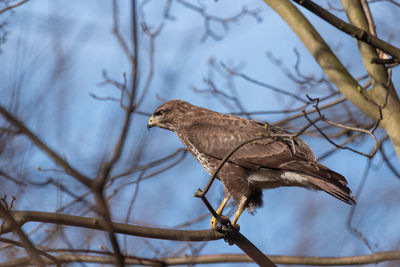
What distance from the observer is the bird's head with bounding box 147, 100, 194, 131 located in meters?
6.31

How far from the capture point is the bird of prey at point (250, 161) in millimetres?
4984

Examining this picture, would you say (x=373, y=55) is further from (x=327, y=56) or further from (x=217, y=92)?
(x=217, y=92)

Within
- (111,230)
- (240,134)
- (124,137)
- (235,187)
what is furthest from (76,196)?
(240,134)

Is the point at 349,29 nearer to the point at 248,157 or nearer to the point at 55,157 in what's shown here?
the point at 248,157

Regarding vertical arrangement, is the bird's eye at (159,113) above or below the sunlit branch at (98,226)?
above

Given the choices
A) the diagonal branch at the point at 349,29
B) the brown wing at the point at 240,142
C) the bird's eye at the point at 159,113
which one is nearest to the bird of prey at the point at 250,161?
the brown wing at the point at 240,142

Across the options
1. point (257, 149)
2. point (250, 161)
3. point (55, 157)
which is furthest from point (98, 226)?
point (257, 149)

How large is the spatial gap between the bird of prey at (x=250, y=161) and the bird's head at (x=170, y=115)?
8.0 inches

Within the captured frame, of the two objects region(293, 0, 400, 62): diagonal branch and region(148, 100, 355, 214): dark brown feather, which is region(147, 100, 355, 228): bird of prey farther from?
region(293, 0, 400, 62): diagonal branch

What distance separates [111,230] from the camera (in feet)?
8.13

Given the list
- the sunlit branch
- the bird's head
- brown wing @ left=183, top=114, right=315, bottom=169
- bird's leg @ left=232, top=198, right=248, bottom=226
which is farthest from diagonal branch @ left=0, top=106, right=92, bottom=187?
the bird's head

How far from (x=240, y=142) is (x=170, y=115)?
144 centimetres

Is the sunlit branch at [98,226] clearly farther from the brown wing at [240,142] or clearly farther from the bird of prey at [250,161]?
the brown wing at [240,142]

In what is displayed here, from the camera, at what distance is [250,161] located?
5.38 m
